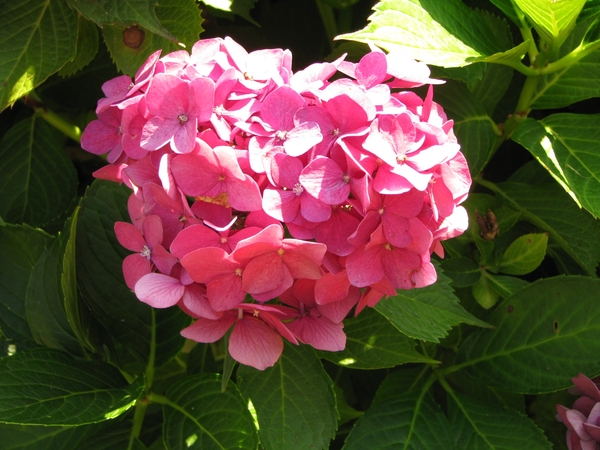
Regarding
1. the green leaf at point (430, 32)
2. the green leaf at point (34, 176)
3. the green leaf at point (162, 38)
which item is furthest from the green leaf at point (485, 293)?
the green leaf at point (34, 176)

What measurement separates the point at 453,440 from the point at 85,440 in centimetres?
62

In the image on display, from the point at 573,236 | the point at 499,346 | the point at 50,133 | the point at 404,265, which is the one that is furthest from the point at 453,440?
the point at 50,133

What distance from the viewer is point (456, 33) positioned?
1038 mm

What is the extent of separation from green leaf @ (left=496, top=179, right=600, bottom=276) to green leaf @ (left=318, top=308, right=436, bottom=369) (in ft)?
1.08

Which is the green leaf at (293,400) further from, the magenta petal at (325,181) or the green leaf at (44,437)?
the magenta petal at (325,181)

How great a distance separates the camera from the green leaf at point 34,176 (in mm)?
1239

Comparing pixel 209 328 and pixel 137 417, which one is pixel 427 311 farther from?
pixel 137 417

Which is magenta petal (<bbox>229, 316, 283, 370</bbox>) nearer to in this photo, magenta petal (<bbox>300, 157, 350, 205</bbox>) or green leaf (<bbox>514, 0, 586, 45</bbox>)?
magenta petal (<bbox>300, 157, 350, 205</bbox>)

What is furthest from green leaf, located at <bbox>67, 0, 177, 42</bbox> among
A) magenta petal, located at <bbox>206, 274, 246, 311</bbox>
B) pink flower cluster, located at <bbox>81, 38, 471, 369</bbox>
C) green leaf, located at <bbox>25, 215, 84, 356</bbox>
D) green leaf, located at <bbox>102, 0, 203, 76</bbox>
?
magenta petal, located at <bbox>206, 274, 246, 311</bbox>

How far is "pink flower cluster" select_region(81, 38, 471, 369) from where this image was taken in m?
0.70

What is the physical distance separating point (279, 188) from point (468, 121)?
59cm

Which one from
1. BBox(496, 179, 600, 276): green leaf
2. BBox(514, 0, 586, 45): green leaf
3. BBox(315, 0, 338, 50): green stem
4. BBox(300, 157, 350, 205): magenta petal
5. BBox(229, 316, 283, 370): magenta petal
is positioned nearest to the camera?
BBox(300, 157, 350, 205): magenta petal

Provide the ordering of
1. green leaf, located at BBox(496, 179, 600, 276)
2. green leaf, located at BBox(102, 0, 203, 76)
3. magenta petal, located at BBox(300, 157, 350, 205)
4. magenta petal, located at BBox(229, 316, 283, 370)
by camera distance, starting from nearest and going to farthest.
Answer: magenta petal, located at BBox(300, 157, 350, 205)
magenta petal, located at BBox(229, 316, 283, 370)
green leaf, located at BBox(102, 0, 203, 76)
green leaf, located at BBox(496, 179, 600, 276)

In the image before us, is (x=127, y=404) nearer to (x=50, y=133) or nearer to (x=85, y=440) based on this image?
(x=85, y=440)
